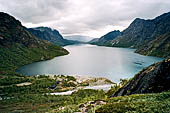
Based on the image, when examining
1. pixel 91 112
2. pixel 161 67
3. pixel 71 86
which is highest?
pixel 161 67

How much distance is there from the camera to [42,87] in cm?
12619

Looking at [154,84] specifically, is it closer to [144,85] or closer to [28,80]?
[144,85]

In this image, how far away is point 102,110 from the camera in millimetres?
17219

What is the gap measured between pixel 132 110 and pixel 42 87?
119063 mm

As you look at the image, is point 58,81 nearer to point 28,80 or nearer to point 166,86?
point 28,80

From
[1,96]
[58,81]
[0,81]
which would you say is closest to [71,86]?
[58,81]

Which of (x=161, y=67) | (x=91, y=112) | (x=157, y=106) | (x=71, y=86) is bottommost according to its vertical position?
(x=71, y=86)

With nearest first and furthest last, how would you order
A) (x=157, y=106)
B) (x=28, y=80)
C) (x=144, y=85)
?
1. (x=157, y=106)
2. (x=144, y=85)
3. (x=28, y=80)

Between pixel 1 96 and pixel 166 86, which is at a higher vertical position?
pixel 166 86

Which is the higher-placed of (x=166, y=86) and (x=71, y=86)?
(x=166, y=86)

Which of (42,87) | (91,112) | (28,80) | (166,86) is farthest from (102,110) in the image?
(28,80)

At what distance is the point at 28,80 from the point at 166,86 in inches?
5247

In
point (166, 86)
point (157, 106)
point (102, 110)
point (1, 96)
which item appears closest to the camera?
point (157, 106)

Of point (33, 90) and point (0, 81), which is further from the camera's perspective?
point (0, 81)
